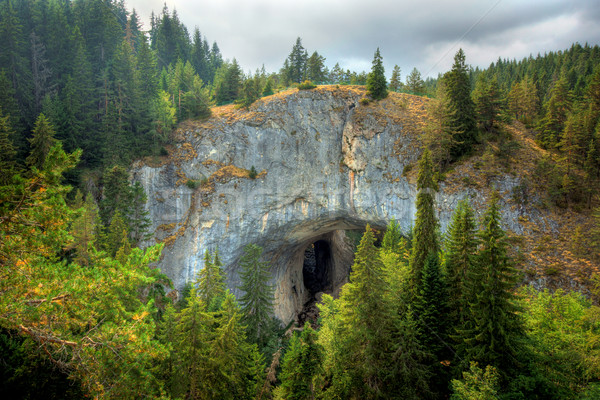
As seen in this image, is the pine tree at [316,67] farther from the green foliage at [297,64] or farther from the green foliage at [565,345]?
the green foliage at [565,345]

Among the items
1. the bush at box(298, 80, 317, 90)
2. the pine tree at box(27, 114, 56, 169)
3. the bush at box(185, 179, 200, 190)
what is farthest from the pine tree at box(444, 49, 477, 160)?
the pine tree at box(27, 114, 56, 169)

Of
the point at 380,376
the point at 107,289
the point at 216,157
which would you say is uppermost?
the point at 216,157

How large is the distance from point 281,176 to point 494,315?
25737 mm

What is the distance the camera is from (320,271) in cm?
5212

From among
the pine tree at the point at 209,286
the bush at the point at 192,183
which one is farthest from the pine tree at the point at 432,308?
the bush at the point at 192,183

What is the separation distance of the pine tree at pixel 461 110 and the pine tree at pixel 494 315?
751 inches

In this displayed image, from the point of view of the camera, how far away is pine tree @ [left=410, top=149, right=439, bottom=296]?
724 inches

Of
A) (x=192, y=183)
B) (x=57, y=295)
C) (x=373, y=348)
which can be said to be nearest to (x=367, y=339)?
(x=373, y=348)

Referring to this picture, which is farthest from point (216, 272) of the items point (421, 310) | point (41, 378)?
point (421, 310)

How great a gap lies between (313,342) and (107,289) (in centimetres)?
902

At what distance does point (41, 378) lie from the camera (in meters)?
8.73

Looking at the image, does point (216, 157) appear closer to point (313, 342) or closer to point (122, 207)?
point (122, 207)

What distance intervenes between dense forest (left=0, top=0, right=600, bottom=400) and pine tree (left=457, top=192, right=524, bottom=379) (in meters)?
0.09

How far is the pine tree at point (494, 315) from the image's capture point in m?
13.2
